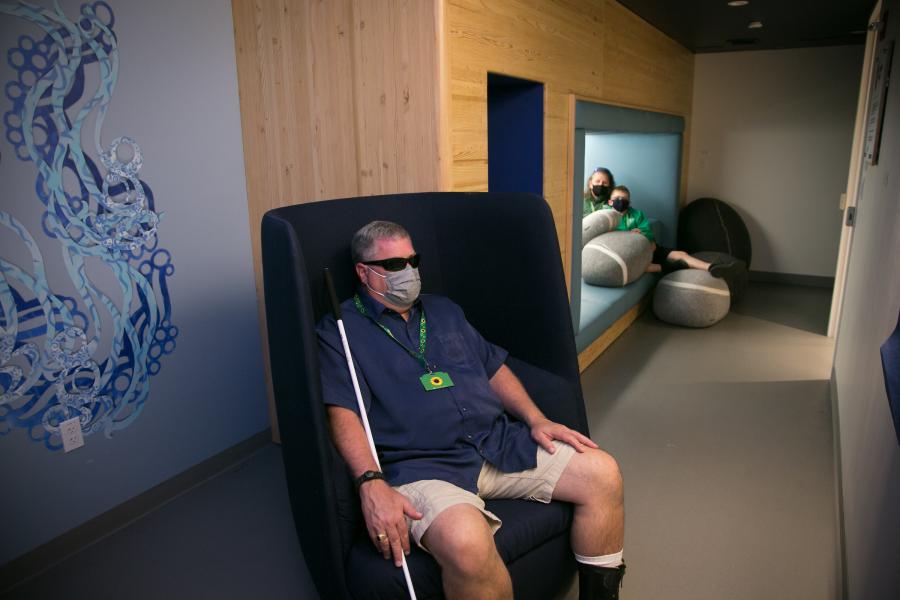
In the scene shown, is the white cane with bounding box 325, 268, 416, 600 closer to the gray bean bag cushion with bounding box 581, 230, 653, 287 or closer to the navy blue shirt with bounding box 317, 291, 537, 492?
the navy blue shirt with bounding box 317, 291, 537, 492

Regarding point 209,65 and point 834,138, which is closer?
point 209,65

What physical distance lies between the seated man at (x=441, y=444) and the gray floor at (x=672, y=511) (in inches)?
20.3

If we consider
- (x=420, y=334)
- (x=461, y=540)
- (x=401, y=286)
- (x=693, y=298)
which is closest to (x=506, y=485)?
(x=461, y=540)

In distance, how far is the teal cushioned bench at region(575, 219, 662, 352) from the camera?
3838 mm

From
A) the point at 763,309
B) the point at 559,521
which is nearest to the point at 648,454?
the point at 559,521

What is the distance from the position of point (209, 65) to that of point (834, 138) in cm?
553

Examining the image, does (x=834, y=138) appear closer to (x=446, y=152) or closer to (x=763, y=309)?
(x=763, y=309)

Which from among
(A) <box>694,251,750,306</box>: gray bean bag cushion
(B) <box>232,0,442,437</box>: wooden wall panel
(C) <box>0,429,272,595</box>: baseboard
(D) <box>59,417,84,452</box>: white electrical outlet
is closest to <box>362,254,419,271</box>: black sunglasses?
(B) <box>232,0,442,437</box>: wooden wall panel

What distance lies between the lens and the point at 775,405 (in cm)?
348

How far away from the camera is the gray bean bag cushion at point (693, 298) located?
15.6 ft

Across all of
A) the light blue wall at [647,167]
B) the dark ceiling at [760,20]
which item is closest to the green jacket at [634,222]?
the light blue wall at [647,167]

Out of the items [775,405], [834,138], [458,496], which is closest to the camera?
[458,496]

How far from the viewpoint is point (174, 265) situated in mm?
2641

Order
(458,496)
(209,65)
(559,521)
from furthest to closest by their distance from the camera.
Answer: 1. (209,65)
2. (559,521)
3. (458,496)
